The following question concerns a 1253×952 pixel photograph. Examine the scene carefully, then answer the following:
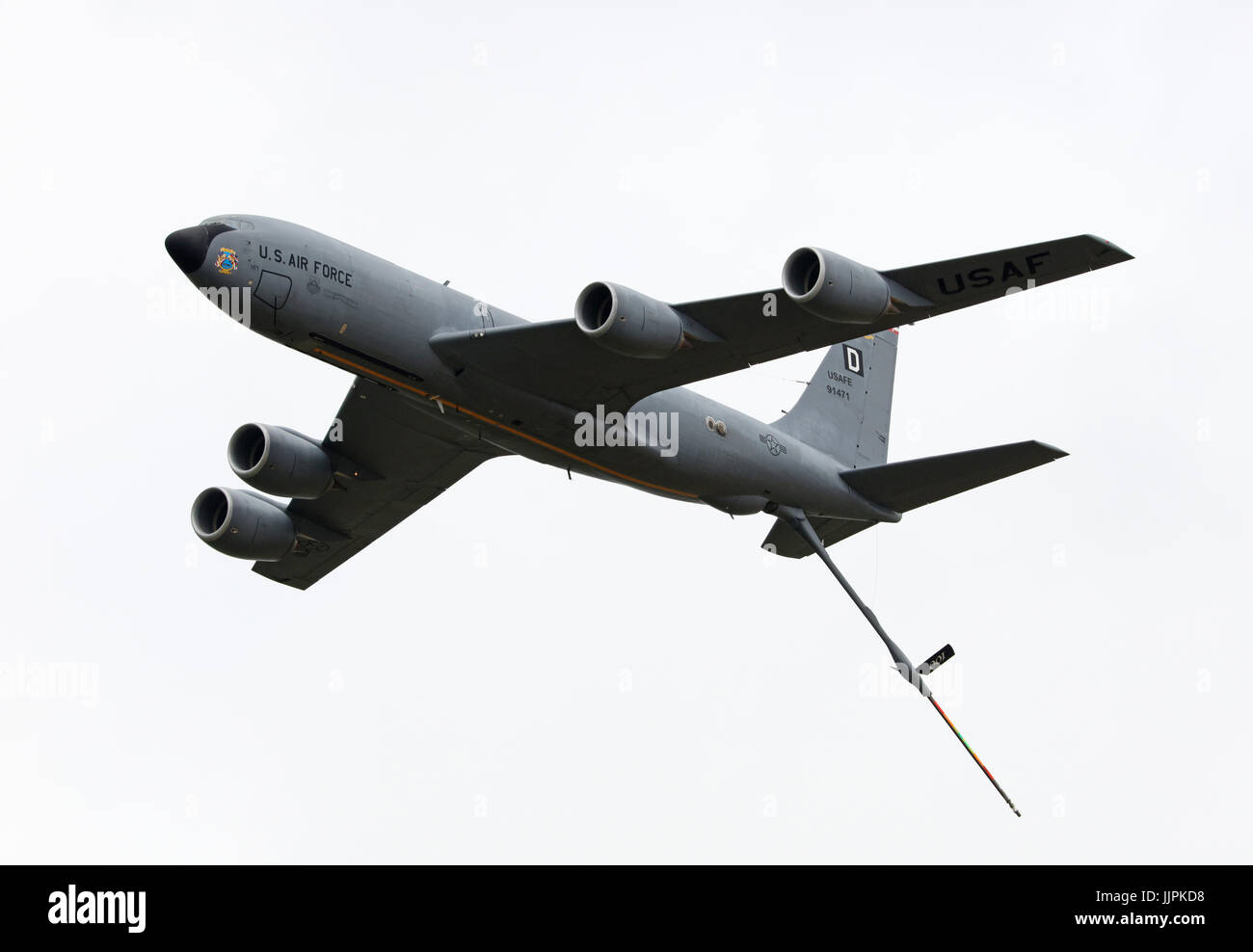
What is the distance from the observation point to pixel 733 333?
2883 centimetres

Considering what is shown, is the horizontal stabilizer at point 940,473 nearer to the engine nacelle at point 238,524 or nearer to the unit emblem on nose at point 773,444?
the unit emblem on nose at point 773,444

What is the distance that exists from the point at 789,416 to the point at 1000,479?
209 inches

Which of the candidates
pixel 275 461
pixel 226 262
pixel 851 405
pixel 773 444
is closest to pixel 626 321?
pixel 226 262

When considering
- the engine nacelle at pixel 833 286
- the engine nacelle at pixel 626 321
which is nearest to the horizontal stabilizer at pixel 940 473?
the engine nacelle at pixel 833 286

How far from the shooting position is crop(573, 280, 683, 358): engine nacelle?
27.5 m

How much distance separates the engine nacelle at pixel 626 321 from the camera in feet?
90.2

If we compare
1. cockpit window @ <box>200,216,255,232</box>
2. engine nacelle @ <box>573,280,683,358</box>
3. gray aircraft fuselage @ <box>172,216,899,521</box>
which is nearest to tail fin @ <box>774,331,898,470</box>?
gray aircraft fuselage @ <box>172,216,899,521</box>

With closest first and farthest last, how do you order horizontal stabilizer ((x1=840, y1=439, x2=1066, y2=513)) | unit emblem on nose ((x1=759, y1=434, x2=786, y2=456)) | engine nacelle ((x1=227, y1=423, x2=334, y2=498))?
horizontal stabilizer ((x1=840, y1=439, x2=1066, y2=513)), engine nacelle ((x1=227, y1=423, x2=334, y2=498)), unit emblem on nose ((x1=759, y1=434, x2=786, y2=456))

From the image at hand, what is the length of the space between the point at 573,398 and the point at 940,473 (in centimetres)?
830

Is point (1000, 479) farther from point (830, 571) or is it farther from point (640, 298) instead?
point (640, 298)

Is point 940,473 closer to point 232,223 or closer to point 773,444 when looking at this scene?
point 773,444

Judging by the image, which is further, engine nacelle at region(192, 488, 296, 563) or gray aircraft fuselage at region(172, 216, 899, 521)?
engine nacelle at region(192, 488, 296, 563)

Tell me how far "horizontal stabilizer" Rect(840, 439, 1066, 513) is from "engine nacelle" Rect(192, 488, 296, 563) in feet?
41.0

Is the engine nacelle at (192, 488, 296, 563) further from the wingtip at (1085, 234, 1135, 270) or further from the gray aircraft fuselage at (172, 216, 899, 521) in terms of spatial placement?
the wingtip at (1085, 234, 1135, 270)
